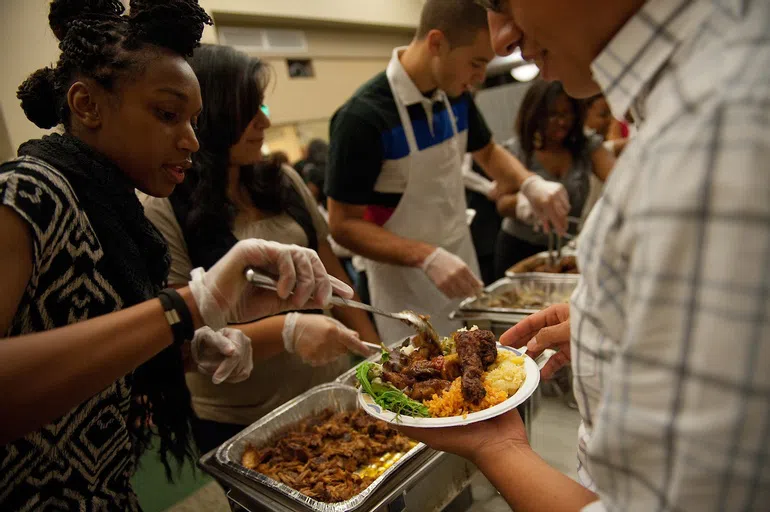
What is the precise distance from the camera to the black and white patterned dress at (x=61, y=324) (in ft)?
2.60

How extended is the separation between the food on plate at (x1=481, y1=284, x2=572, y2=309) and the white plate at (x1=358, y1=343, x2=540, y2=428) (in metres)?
1.11

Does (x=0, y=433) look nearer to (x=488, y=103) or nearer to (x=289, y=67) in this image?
(x=289, y=67)

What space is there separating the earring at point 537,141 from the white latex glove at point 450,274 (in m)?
1.46

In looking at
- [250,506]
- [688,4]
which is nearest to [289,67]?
[250,506]

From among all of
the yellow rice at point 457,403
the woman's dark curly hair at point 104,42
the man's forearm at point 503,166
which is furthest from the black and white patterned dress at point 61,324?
the man's forearm at point 503,166

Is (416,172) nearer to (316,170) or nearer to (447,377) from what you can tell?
(447,377)

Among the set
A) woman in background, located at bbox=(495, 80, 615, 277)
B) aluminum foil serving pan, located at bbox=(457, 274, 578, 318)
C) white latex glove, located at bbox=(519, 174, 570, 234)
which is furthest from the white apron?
woman in background, located at bbox=(495, 80, 615, 277)

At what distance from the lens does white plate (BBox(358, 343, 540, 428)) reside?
2.92 ft

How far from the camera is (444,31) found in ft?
6.41

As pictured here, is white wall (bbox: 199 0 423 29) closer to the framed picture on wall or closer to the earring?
the framed picture on wall

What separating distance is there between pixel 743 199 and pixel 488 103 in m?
5.67

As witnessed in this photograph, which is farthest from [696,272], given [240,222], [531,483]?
[240,222]

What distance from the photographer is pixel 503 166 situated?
259 cm

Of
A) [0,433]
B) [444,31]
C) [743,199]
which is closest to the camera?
[743,199]
